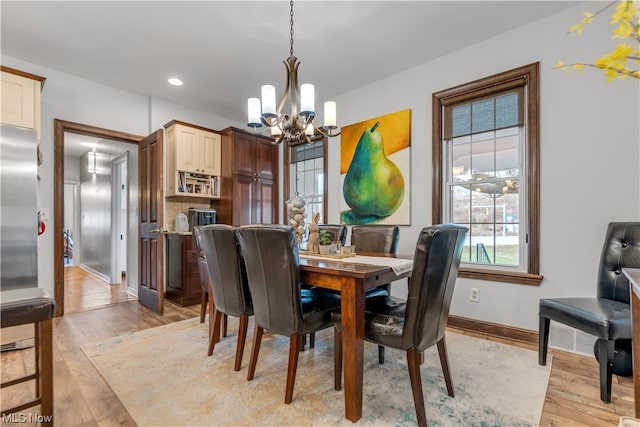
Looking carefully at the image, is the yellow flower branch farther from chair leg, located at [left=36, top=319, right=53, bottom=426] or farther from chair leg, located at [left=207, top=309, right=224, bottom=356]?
chair leg, located at [left=207, top=309, right=224, bottom=356]

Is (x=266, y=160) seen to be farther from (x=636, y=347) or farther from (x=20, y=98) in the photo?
(x=636, y=347)

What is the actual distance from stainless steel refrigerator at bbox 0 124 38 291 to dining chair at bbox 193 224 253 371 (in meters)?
1.48

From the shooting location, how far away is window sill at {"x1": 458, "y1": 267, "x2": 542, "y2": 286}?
258 centimetres

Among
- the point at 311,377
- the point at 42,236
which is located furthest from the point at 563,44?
the point at 42,236

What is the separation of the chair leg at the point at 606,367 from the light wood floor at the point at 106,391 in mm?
50

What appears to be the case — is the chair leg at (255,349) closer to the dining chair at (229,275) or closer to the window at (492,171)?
the dining chair at (229,275)

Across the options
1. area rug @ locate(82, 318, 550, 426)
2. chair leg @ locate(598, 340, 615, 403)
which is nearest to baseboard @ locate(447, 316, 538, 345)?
area rug @ locate(82, 318, 550, 426)

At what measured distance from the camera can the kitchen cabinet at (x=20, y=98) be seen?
8.31 ft

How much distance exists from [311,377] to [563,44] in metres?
3.18

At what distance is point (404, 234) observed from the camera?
3441 millimetres

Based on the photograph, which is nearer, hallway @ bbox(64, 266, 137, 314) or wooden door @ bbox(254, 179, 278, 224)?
hallway @ bbox(64, 266, 137, 314)

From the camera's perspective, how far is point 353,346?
5.16ft

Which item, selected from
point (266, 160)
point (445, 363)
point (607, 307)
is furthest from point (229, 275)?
point (266, 160)

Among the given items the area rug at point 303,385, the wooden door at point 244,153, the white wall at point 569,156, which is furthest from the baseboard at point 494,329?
the wooden door at point 244,153
